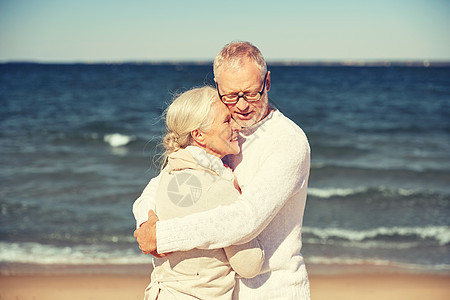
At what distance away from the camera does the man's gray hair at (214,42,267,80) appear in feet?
6.66

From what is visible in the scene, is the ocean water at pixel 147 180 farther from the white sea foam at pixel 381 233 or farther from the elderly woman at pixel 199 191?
the elderly woman at pixel 199 191

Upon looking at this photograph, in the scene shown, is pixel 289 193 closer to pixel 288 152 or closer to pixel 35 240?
pixel 288 152

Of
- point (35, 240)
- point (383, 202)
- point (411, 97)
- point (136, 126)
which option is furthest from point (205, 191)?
point (411, 97)

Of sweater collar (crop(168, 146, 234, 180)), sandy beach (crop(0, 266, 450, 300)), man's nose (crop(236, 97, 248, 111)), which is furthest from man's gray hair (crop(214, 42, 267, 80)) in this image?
sandy beach (crop(0, 266, 450, 300))

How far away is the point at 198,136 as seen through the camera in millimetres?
1982

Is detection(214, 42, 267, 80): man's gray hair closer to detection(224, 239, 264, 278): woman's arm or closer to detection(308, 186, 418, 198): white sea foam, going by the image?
detection(224, 239, 264, 278): woman's arm

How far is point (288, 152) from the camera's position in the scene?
6.08 ft

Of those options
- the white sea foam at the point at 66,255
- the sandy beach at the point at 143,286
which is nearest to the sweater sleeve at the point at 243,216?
the sandy beach at the point at 143,286

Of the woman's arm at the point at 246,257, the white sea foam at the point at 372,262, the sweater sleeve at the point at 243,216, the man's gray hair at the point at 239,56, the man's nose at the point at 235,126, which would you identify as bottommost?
the white sea foam at the point at 372,262

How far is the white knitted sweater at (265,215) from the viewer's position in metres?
1.74

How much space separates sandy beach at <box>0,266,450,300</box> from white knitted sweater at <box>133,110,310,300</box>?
3.36 metres

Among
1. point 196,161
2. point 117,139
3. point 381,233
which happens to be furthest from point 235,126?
point 117,139

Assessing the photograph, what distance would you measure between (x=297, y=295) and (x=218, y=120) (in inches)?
34.0

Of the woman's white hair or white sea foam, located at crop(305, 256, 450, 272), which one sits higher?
the woman's white hair
